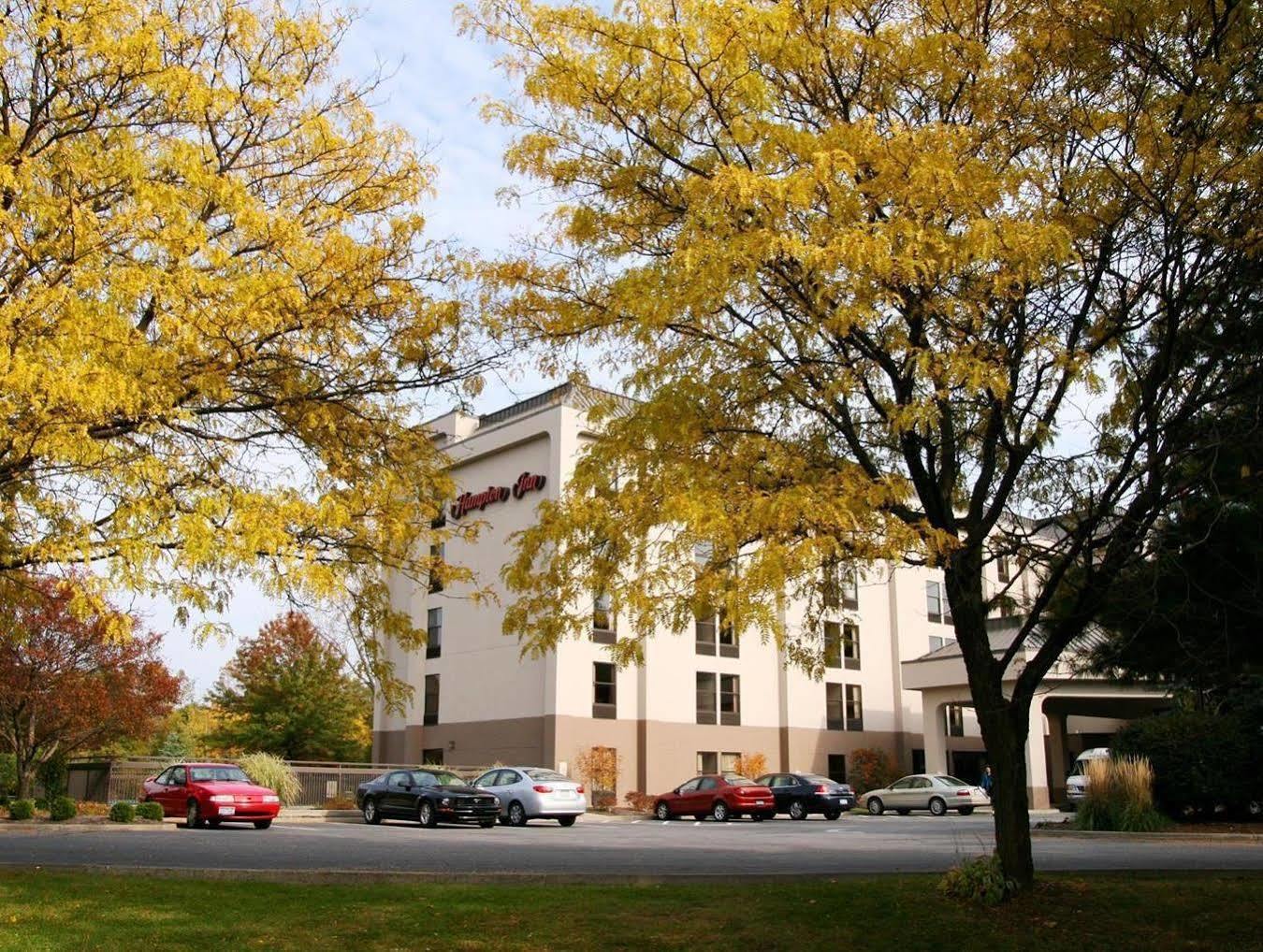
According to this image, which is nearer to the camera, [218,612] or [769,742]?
[218,612]

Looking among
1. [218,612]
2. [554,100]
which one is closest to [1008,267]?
[554,100]

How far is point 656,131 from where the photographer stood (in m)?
10.1

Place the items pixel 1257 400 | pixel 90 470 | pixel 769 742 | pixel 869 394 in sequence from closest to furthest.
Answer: pixel 90 470 → pixel 1257 400 → pixel 869 394 → pixel 769 742

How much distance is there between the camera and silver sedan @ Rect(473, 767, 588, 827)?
28.8 metres

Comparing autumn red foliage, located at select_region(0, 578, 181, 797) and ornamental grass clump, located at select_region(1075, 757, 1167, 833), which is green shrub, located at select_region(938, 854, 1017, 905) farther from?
autumn red foliage, located at select_region(0, 578, 181, 797)

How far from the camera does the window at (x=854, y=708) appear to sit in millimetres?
50219

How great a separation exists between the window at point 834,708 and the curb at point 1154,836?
26.7 meters

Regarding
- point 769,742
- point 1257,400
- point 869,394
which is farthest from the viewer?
point 769,742

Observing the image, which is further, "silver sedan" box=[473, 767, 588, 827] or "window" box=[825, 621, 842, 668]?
"silver sedan" box=[473, 767, 588, 827]

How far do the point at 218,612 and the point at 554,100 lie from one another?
17.3 ft

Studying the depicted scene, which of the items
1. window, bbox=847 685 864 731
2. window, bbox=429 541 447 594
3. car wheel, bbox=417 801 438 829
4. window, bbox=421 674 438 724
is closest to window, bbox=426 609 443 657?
window, bbox=421 674 438 724

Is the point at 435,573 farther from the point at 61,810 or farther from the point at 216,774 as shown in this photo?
the point at 61,810

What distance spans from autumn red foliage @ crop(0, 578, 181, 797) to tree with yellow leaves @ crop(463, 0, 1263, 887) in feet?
74.7

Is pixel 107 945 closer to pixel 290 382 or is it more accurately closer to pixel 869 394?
pixel 290 382
